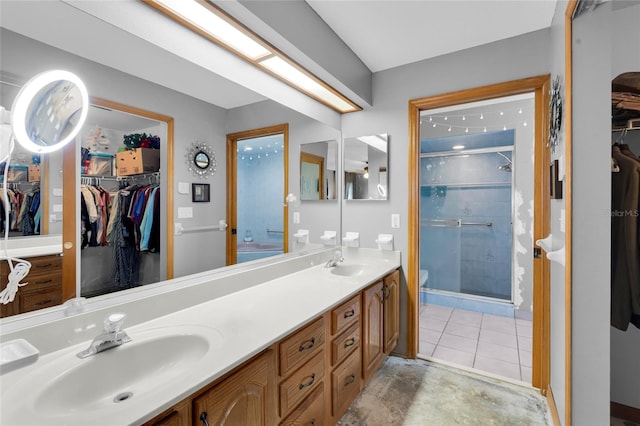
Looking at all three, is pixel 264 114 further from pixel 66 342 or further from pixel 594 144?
pixel 594 144

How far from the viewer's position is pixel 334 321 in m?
1.52

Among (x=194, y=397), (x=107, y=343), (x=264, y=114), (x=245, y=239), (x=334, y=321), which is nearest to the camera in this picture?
(x=194, y=397)

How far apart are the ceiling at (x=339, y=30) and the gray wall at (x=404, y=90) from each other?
0.27 ft

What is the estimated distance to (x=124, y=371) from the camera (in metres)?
0.96

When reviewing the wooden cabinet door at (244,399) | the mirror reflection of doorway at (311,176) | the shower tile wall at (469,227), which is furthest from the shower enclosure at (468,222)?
the wooden cabinet door at (244,399)

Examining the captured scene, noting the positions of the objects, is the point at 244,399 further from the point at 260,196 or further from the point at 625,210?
the point at 625,210

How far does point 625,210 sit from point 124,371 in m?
2.22

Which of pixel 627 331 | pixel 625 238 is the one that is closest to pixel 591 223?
pixel 625 238

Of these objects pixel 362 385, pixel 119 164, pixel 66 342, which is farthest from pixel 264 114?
pixel 362 385

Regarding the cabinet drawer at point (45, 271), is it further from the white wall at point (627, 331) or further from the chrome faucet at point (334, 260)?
the white wall at point (627, 331)

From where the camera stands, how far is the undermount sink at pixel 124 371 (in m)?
0.78

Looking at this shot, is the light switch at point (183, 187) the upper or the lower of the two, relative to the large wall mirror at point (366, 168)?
lower

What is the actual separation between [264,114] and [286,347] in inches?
51.6

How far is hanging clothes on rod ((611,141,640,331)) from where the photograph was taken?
4.35 ft
